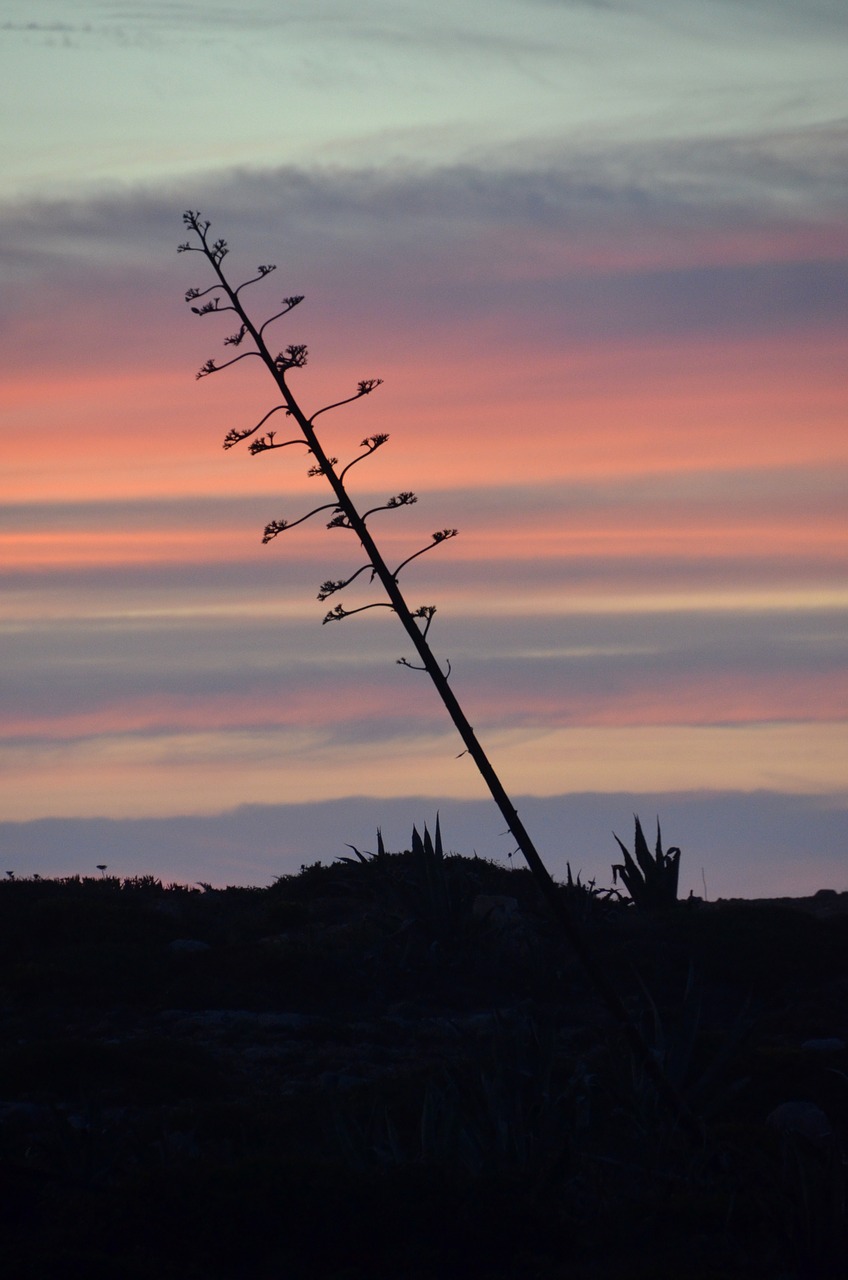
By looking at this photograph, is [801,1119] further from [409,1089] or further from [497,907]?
[497,907]

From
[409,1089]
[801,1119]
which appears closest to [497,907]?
[409,1089]

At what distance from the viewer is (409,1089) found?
A: 45.5 feet

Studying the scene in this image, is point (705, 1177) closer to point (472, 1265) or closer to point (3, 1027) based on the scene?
point (472, 1265)

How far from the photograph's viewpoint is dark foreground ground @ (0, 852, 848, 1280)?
30.6 ft

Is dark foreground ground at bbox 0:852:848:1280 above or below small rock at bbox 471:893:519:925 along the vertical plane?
below

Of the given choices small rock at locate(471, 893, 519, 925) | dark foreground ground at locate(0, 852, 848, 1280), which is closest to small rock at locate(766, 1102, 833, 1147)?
dark foreground ground at locate(0, 852, 848, 1280)

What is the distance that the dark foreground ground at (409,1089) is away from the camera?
9336 mm

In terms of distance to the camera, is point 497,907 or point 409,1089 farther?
point 497,907

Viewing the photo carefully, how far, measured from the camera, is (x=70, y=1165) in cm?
1073

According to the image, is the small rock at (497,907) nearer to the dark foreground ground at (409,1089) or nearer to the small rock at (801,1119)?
the dark foreground ground at (409,1089)

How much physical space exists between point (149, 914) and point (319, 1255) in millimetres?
14122

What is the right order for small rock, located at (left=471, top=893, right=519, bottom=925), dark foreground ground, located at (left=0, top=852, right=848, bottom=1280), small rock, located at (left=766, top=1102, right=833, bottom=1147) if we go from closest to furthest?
dark foreground ground, located at (left=0, top=852, right=848, bottom=1280)
small rock, located at (left=766, top=1102, right=833, bottom=1147)
small rock, located at (left=471, top=893, right=519, bottom=925)

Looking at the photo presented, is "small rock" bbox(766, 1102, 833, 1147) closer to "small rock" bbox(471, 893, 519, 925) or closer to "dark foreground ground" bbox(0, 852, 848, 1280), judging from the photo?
"dark foreground ground" bbox(0, 852, 848, 1280)

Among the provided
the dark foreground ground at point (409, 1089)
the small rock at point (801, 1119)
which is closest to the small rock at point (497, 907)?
the dark foreground ground at point (409, 1089)
